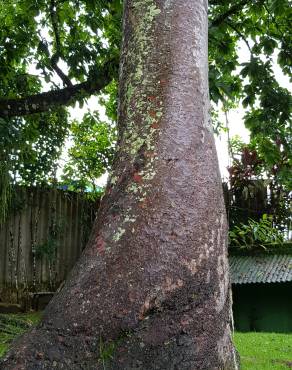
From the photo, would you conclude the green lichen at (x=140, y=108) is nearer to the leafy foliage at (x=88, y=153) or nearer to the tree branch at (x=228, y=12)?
the tree branch at (x=228, y=12)

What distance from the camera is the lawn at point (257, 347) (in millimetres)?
3783

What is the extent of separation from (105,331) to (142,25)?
5.36 feet

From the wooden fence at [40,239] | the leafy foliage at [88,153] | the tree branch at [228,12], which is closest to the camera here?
the tree branch at [228,12]

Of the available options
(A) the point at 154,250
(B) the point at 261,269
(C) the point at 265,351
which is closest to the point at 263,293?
(B) the point at 261,269

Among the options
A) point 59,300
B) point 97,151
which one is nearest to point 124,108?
point 59,300

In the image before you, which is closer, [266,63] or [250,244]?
[266,63]

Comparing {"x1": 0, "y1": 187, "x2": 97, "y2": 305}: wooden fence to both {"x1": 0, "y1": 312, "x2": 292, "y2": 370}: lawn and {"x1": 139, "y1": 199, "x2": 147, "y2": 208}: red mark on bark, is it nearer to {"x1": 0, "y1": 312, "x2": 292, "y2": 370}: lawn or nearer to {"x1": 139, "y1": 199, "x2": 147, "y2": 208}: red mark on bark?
{"x1": 0, "y1": 312, "x2": 292, "y2": 370}: lawn

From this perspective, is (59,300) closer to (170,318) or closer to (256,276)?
(170,318)

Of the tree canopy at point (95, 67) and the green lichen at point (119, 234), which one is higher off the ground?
the tree canopy at point (95, 67)

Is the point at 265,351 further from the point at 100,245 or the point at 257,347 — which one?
the point at 100,245

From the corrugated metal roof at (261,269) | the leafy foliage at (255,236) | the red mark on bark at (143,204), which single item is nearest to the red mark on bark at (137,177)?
the red mark on bark at (143,204)

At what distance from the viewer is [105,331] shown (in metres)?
1.92

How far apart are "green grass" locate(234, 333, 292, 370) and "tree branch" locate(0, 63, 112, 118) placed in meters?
3.45

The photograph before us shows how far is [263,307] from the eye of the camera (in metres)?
8.00
